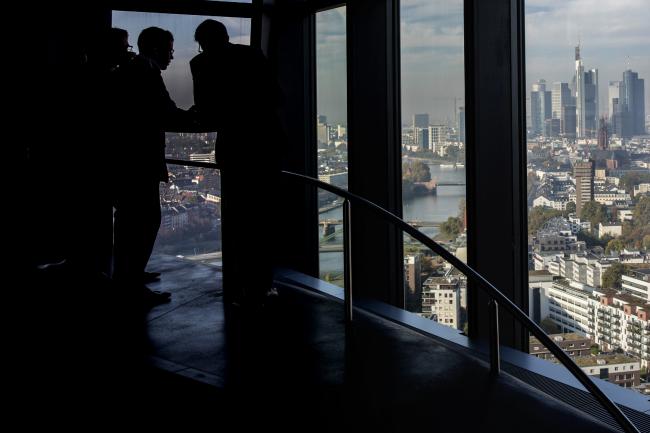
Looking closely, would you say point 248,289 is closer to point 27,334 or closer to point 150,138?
point 150,138

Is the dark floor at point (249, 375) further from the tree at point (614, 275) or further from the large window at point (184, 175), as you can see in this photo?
the large window at point (184, 175)

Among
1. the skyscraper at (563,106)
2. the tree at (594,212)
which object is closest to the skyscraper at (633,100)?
the skyscraper at (563,106)

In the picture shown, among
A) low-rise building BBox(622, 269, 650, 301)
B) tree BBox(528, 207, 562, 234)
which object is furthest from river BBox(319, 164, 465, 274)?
low-rise building BBox(622, 269, 650, 301)

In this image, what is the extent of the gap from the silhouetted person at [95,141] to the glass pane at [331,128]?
4.23 meters

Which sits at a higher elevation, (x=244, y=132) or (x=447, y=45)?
(x=447, y=45)

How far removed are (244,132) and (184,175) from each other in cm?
355

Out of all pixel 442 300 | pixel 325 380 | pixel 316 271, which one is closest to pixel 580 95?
pixel 442 300

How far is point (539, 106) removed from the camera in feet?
19.9

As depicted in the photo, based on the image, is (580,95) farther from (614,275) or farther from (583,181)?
(614,275)

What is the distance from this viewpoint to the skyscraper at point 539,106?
5996 mm

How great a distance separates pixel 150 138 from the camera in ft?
13.4

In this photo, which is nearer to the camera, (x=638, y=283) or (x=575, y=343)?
(x=638, y=283)

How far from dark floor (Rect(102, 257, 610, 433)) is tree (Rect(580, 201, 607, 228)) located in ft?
7.82

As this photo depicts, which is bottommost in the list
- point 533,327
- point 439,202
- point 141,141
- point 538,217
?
point 533,327
